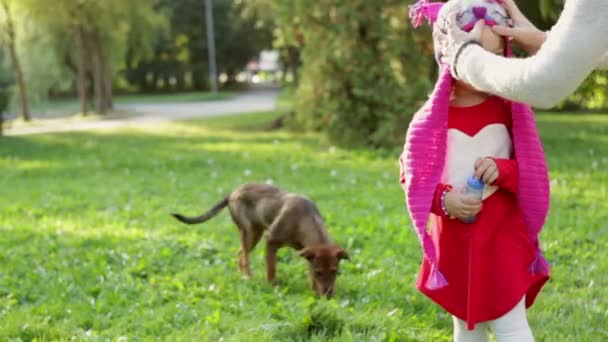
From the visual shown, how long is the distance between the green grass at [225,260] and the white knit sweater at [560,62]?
7.52ft

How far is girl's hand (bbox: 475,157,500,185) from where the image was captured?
9.29 ft

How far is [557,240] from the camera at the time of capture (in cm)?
659

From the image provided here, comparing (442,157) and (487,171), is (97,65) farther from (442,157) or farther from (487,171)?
(487,171)

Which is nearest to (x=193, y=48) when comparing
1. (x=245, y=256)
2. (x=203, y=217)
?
(x=203, y=217)

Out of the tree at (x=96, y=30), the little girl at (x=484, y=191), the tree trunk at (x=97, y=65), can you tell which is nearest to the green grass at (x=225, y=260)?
the little girl at (x=484, y=191)

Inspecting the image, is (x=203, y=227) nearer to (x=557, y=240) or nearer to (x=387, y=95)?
(x=557, y=240)

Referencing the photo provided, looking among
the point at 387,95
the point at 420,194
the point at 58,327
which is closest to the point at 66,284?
the point at 58,327

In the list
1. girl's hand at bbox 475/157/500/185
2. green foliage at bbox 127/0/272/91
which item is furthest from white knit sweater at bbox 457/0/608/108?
green foliage at bbox 127/0/272/91

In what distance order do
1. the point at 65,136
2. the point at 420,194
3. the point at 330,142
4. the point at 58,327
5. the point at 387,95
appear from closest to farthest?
the point at 420,194 < the point at 58,327 < the point at 387,95 < the point at 330,142 < the point at 65,136

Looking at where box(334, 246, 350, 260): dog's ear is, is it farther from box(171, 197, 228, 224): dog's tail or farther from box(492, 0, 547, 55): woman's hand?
box(492, 0, 547, 55): woman's hand

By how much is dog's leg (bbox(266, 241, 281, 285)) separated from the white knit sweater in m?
3.45

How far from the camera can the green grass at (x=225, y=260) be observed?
15.1 ft

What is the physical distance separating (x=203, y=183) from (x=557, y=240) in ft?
20.5

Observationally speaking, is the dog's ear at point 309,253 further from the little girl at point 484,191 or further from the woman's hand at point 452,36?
the woman's hand at point 452,36
